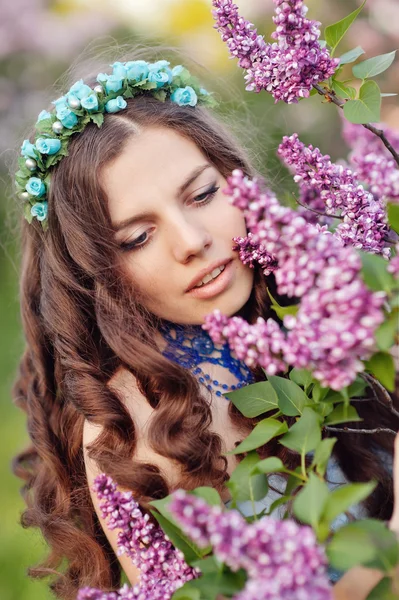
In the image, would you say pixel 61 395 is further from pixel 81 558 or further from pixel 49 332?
pixel 81 558

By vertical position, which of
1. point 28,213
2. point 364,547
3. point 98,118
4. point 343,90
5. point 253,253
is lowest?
point 364,547

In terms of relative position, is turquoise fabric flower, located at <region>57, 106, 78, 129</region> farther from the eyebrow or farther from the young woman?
the eyebrow

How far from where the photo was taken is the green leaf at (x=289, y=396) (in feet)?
3.87

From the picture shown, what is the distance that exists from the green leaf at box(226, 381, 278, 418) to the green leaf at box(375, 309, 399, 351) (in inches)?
13.9

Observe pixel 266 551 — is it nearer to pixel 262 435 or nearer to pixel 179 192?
pixel 262 435

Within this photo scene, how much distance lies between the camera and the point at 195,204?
1.56 metres

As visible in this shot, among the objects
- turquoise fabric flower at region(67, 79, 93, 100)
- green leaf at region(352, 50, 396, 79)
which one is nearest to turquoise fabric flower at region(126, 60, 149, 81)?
turquoise fabric flower at region(67, 79, 93, 100)

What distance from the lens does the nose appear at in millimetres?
1459

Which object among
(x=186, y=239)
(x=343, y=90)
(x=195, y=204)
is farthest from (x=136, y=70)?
(x=343, y=90)

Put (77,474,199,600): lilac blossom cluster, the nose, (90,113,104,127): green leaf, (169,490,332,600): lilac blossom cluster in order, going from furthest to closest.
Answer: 1. (90,113,104,127): green leaf
2. the nose
3. (77,474,199,600): lilac blossom cluster
4. (169,490,332,600): lilac blossom cluster

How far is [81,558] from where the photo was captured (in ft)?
5.92

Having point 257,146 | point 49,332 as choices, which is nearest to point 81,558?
point 49,332

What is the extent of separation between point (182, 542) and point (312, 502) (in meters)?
0.27

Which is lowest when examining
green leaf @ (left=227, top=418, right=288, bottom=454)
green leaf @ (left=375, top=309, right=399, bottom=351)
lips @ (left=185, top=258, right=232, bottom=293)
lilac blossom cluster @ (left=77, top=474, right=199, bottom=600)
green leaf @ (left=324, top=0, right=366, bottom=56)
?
lilac blossom cluster @ (left=77, top=474, right=199, bottom=600)
